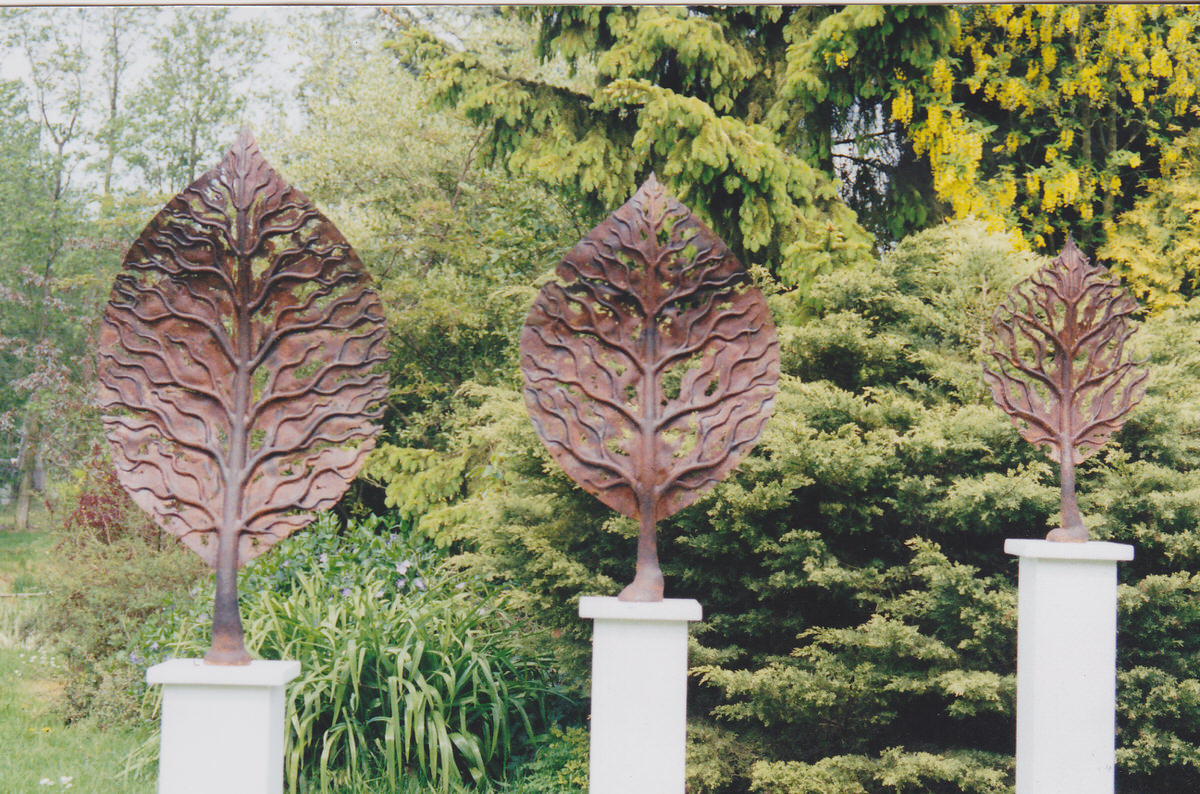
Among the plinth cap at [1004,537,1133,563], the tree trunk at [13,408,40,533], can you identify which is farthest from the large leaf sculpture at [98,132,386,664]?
the tree trunk at [13,408,40,533]

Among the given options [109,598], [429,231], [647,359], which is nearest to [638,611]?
[647,359]

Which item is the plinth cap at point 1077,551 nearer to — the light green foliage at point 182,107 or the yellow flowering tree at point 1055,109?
the yellow flowering tree at point 1055,109

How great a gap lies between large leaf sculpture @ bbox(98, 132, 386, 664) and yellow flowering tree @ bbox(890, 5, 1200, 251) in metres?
4.08

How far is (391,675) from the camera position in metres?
3.70

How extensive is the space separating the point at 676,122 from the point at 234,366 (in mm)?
2986

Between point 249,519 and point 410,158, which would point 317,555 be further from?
point 410,158

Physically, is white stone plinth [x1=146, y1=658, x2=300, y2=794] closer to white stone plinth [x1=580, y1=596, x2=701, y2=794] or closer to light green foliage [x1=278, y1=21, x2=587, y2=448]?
white stone plinth [x1=580, y1=596, x2=701, y2=794]

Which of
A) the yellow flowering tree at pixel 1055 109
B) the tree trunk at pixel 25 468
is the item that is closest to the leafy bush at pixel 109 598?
the yellow flowering tree at pixel 1055 109

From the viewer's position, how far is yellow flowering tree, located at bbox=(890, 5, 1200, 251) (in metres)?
5.39

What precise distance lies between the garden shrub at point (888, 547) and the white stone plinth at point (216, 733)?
162cm

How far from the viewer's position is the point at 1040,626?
9.17 ft

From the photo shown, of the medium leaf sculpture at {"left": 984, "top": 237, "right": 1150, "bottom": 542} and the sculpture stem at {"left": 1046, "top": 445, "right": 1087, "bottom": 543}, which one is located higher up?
the medium leaf sculpture at {"left": 984, "top": 237, "right": 1150, "bottom": 542}

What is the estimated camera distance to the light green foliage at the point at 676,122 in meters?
4.62

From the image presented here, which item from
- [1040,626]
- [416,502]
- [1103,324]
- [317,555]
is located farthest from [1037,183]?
[317,555]
